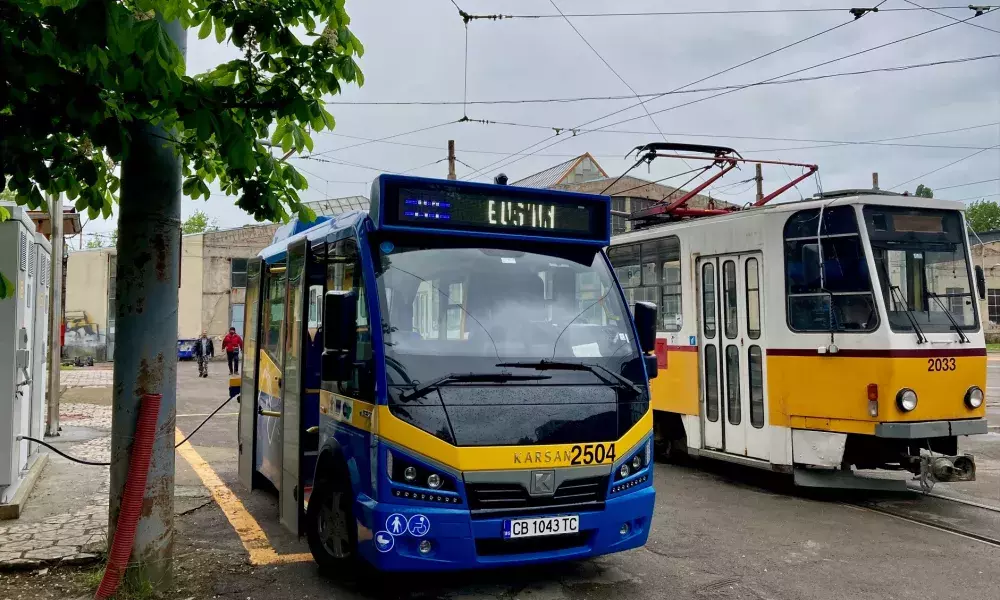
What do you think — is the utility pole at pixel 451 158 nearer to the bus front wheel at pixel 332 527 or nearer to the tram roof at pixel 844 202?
the tram roof at pixel 844 202

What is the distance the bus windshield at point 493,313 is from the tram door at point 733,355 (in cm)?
375

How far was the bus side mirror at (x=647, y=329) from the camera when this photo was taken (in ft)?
19.2

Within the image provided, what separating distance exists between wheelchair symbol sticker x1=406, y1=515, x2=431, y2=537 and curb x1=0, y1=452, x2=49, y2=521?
4236 millimetres

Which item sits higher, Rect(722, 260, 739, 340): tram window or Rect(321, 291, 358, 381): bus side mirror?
Rect(722, 260, 739, 340): tram window

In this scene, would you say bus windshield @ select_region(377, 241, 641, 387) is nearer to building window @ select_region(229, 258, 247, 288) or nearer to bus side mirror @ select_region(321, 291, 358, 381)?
bus side mirror @ select_region(321, 291, 358, 381)

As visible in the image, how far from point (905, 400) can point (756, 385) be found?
64.4 inches

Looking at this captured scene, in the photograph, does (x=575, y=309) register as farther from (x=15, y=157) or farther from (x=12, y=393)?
(x=12, y=393)

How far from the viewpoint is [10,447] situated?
278 inches

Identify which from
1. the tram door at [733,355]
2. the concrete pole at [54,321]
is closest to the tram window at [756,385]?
the tram door at [733,355]

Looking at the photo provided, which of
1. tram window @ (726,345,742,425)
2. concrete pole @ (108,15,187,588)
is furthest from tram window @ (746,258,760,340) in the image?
concrete pole @ (108,15,187,588)

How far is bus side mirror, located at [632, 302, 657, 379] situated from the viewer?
5.84m

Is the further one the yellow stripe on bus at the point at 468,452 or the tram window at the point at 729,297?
the tram window at the point at 729,297

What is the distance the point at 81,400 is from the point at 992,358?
31065mm

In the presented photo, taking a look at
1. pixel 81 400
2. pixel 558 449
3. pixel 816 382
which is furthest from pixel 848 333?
pixel 81 400
